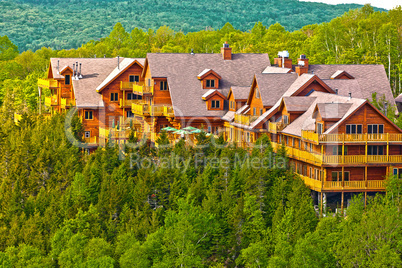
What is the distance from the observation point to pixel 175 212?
7038 centimetres

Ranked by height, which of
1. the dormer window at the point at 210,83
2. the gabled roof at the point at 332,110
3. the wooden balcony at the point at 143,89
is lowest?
the gabled roof at the point at 332,110

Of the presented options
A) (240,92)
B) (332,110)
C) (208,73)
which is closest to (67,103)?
(208,73)

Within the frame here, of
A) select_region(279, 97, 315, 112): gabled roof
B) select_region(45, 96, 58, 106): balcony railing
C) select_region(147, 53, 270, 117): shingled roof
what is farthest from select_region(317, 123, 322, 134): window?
select_region(45, 96, 58, 106): balcony railing

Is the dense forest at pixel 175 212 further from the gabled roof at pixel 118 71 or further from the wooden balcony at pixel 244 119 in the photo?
the gabled roof at pixel 118 71

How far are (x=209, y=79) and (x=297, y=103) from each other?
63.7 feet

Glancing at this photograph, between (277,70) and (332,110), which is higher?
(277,70)

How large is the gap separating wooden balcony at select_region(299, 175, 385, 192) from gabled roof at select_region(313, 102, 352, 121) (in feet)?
17.8

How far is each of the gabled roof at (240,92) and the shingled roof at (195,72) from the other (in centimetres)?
320

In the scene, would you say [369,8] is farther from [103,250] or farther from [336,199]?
[103,250]

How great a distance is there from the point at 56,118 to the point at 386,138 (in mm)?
41642

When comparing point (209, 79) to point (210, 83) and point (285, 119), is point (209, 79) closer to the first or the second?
point (210, 83)

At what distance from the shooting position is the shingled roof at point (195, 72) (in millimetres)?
92562

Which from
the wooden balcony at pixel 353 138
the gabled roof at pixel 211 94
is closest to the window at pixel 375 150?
the wooden balcony at pixel 353 138

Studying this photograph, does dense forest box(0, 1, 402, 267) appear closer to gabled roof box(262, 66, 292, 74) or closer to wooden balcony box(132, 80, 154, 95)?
wooden balcony box(132, 80, 154, 95)
